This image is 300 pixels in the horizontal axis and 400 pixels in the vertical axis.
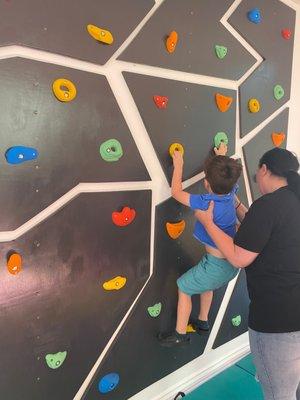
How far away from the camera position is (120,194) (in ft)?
5.56

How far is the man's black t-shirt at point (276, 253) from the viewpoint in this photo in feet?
4.40

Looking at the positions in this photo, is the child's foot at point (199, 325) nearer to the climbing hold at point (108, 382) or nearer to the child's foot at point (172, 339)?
the child's foot at point (172, 339)

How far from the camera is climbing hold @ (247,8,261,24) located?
212cm

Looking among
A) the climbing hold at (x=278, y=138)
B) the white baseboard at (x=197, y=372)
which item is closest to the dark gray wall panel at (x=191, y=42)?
the climbing hold at (x=278, y=138)

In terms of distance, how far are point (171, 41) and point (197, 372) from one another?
6.29 ft

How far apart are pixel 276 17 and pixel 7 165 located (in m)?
1.90

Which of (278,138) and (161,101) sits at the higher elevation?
(161,101)

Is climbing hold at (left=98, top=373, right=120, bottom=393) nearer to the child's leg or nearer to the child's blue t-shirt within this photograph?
the child's leg

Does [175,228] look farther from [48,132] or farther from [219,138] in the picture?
[48,132]

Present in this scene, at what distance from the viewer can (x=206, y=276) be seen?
6.20 ft

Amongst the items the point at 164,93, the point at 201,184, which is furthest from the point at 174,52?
the point at 201,184

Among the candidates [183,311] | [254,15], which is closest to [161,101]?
[254,15]

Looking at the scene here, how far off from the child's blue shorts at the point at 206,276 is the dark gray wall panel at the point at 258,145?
2.13 feet

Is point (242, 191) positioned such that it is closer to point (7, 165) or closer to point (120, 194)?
point (120, 194)
